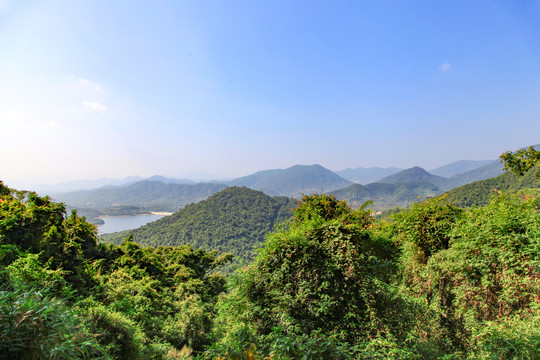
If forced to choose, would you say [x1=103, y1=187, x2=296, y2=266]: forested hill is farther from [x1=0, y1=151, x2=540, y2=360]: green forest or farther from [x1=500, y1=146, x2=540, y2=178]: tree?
[x1=0, y1=151, x2=540, y2=360]: green forest

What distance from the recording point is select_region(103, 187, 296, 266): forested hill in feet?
237

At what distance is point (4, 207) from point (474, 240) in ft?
44.0

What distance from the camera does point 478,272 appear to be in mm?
4453

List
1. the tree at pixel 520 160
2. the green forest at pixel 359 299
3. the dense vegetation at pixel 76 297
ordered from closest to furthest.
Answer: the dense vegetation at pixel 76 297
the green forest at pixel 359 299
the tree at pixel 520 160

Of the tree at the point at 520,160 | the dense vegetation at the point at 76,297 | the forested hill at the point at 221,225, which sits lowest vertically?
the forested hill at the point at 221,225

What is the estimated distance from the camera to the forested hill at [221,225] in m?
72.3

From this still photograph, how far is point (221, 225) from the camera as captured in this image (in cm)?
8544

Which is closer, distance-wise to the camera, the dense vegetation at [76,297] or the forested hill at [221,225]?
the dense vegetation at [76,297]

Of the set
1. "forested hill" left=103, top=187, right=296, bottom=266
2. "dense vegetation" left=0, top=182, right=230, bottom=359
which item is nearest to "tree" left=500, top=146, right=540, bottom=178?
"dense vegetation" left=0, top=182, right=230, bottom=359

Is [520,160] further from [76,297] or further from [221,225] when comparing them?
[221,225]

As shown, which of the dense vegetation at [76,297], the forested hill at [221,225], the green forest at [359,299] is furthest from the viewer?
Answer: the forested hill at [221,225]

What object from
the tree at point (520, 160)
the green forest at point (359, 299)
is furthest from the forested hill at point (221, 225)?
the green forest at point (359, 299)

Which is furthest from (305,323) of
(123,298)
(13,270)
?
(123,298)

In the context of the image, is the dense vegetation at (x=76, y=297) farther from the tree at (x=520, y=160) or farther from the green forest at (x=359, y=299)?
the tree at (x=520, y=160)
